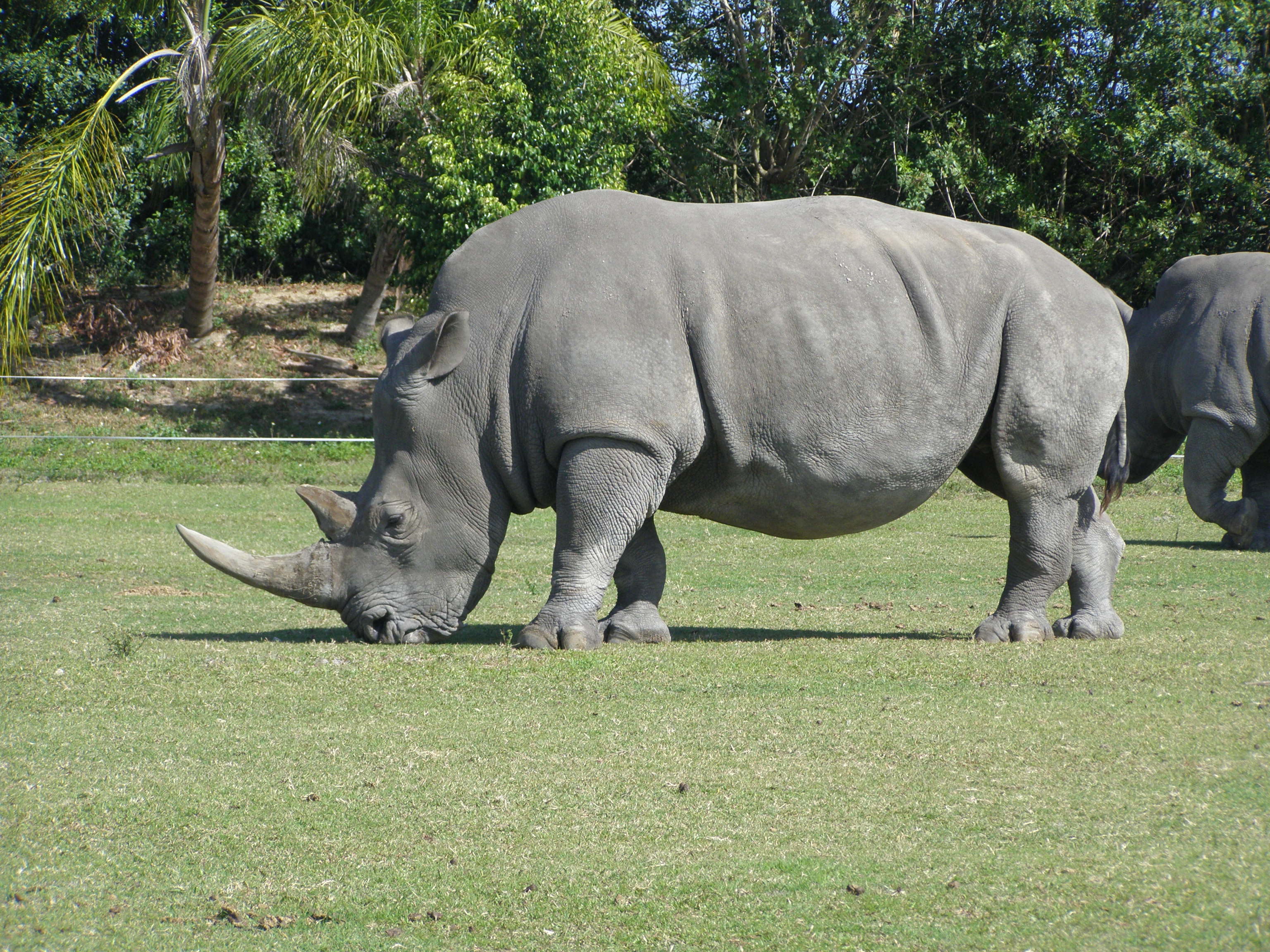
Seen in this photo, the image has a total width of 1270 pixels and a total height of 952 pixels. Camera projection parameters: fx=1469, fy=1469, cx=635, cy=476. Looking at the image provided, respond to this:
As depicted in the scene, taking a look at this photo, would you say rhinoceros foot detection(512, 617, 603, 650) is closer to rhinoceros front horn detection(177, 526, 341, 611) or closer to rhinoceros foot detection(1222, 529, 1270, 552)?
rhinoceros front horn detection(177, 526, 341, 611)

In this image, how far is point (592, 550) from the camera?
846 centimetres

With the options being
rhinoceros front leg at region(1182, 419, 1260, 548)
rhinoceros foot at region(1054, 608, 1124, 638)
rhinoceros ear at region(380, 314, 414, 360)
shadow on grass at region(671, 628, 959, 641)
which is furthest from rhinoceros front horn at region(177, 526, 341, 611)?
rhinoceros front leg at region(1182, 419, 1260, 548)

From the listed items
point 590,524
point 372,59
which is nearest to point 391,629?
point 590,524

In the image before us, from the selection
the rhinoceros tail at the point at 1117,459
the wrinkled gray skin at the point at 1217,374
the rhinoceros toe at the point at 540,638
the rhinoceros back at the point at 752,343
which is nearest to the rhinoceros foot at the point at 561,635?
the rhinoceros toe at the point at 540,638

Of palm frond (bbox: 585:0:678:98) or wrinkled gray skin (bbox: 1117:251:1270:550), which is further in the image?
palm frond (bbox: 585:0:678:98)

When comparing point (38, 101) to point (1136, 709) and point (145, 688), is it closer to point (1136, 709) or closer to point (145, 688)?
point (145, 688)

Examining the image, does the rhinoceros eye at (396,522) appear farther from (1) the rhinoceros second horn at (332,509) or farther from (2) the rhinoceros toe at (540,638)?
(2) the rhinoceros toe at (540,638)

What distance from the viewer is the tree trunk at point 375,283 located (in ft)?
90.8

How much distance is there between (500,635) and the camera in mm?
9461

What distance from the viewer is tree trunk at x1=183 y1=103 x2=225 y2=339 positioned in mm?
24688

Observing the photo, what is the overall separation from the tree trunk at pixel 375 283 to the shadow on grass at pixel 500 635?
18.0 metres

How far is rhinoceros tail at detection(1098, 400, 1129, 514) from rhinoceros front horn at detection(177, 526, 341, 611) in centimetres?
499

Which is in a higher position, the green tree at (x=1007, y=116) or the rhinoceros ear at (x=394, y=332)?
the green tree at (x=1007, y=116)

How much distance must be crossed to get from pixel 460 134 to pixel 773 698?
Result: 686 inches
